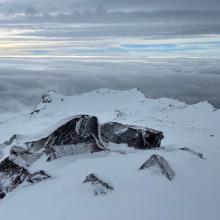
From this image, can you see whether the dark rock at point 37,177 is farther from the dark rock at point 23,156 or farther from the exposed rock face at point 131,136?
the exposed rock face at point 131,136

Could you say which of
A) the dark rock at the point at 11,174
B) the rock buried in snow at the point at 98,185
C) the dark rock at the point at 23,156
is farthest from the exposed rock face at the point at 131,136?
the rock buried in snow at the point at 98,185

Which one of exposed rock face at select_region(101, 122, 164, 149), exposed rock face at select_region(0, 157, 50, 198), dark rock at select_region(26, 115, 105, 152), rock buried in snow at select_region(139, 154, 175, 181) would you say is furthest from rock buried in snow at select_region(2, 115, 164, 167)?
rock buried in snow at select_region(139, 154, 175, 181)

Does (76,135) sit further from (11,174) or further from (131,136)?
(131,136)

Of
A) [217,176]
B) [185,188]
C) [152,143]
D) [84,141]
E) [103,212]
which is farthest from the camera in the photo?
[152,143]

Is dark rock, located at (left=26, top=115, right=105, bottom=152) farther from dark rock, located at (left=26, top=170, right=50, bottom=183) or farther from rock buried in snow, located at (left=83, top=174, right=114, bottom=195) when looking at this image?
rock buried in snow, located at (left=83, top=174, right=114, bottom=195)

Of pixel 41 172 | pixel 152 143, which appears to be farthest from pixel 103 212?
pixel 152 143

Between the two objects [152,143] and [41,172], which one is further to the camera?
[152,143]

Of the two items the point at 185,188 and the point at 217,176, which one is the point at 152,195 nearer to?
the point at 185,188
